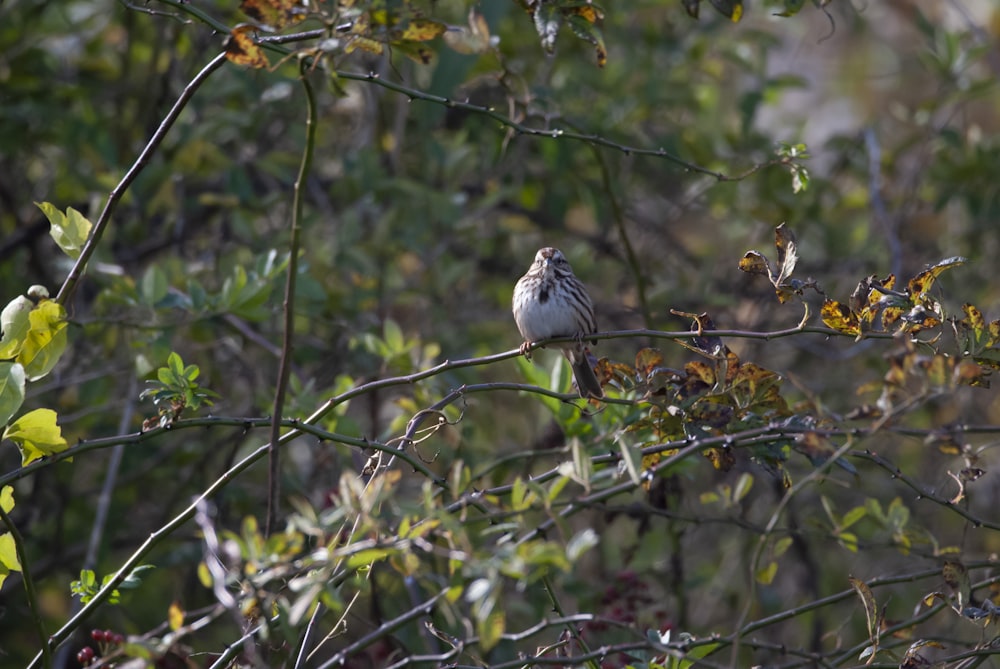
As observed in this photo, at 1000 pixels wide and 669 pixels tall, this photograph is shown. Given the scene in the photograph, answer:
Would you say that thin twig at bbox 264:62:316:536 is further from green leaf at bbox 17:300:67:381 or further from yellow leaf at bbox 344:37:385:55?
green leaf at bbox 17:300:67:381

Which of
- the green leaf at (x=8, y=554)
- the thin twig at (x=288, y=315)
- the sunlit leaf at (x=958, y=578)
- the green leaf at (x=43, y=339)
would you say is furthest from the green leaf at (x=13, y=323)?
the sunlit leaf at (x=958, y=578)

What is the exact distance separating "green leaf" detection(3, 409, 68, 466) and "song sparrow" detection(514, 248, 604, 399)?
2.03 m

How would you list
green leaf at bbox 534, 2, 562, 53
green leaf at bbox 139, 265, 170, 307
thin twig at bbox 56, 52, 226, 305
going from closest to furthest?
1. thin twig at bbox 56, 52, 226, 305
2. green leaf at bbox 534, 2, 562, 53
3. green leaf at bbox 139, 265, 170, 307

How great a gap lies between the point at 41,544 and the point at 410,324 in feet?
6.59

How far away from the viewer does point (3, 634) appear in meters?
4.77

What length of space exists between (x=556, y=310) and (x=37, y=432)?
222cm

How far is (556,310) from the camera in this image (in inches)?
166

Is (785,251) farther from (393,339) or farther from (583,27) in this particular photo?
(393,339)

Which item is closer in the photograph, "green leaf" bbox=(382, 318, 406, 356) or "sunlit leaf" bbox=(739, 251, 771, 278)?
"sunlit leaf" bbox=(739, 251, 771, 278)

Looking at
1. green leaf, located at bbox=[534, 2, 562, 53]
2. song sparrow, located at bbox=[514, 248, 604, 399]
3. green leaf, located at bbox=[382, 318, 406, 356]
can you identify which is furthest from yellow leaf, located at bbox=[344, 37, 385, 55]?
song sparrow, located at bbox=[514, 248, 604, 399]

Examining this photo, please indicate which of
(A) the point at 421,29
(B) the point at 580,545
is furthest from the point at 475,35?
(B) the point at 580,545

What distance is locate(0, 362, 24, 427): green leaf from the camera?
2.26 m

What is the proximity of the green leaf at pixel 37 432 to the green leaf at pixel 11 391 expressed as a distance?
5cm

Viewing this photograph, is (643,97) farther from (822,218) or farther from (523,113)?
(523,113)
